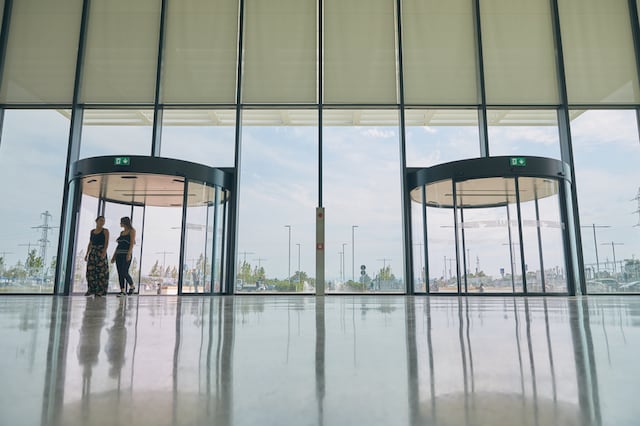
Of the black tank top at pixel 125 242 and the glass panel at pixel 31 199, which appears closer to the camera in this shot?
the black tank top at pixel 125 242

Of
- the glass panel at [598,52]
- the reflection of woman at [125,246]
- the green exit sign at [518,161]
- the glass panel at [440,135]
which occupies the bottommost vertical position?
the reflection of woman at [125,246]

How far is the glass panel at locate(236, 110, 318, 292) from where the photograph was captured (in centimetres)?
1041

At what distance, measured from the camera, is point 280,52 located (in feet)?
38.1

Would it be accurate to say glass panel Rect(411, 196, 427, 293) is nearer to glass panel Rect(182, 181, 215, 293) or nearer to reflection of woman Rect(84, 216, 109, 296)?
glass panel Rect(182, 181, 215, 293)

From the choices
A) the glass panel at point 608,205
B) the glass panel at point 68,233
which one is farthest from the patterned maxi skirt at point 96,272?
the glass panel at point 608,205

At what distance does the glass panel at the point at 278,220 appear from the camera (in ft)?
34.2

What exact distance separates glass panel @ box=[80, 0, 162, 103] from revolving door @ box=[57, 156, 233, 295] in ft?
9.05

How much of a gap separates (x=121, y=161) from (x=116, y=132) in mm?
2499

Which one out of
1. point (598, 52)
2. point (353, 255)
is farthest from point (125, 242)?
point (598, 52)

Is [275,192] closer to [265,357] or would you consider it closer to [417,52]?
[417,52]

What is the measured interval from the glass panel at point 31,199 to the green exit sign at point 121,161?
2362mm

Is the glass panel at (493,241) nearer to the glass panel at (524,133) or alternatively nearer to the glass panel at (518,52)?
the glass panel at (524,133)

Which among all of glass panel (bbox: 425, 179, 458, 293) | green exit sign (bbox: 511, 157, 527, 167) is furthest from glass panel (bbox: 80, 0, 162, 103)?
green exit sign (bbox: 511, 157, 527, 167)

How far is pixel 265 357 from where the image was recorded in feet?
3.69
